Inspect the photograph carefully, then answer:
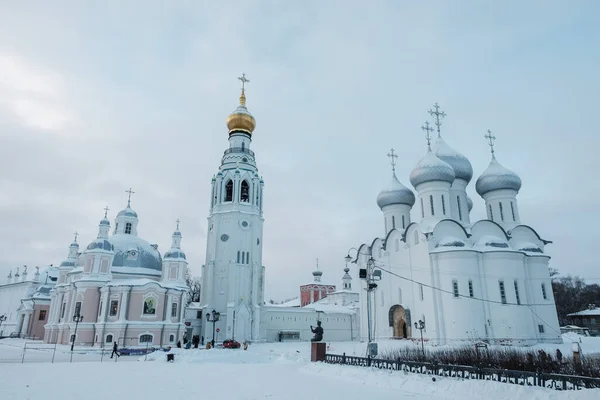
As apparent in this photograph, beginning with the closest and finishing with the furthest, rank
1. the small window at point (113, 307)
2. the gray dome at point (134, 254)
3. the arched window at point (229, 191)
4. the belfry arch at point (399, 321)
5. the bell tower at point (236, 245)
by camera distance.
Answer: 1. the belfry arch at point (399, 321)
2. the small window at point (113, 307)
3. the gray dome at point (134, 254)
4. the bell tower at point (236, 245)
5. the arched window at point (229, 191)

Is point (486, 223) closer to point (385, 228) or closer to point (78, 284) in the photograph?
point (385, 228)

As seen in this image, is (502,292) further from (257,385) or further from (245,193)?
(245,193)

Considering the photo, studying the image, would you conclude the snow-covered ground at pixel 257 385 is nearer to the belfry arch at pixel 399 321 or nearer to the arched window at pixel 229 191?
the belfry arch at pixel 399 321

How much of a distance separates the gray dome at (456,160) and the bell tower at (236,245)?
59.7ft

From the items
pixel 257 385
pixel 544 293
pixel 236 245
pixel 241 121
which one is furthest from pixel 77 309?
pixel 544 293

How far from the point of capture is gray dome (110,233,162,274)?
37.7 meters

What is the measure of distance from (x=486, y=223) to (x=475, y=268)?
422 cm

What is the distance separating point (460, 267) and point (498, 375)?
57.6 feet

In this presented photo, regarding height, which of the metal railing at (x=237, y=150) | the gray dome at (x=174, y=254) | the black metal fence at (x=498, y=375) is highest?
the metal railing at (x=237, y=150)

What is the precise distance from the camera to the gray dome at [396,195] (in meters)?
35.3

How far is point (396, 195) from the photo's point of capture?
3544cm

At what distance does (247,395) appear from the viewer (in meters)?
9.87

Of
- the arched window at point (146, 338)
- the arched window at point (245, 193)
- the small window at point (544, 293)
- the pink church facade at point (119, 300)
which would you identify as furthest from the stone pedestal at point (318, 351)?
the arched window at point (245, 193)

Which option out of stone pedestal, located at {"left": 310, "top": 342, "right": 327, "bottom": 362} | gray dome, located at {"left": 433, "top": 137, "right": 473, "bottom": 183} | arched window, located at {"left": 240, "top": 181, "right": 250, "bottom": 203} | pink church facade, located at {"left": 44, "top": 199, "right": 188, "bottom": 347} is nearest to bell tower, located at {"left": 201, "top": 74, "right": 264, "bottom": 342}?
arched window, located at {"left": 240, "top": 181, "right": 250, "bottom": 203}
